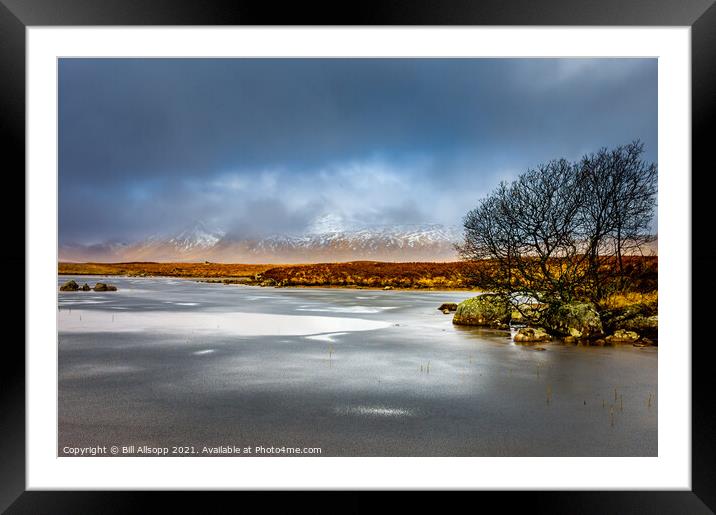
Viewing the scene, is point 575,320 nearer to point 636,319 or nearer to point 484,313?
point 636,319

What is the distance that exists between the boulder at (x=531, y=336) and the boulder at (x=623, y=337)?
872 mm

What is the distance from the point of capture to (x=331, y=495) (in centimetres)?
272

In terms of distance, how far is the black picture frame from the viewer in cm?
262

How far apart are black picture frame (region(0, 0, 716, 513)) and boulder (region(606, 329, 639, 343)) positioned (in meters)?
3.16

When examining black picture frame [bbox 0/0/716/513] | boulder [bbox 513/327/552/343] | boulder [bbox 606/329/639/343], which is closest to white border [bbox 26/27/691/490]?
black picture frame [bbox 0/0/716/513]

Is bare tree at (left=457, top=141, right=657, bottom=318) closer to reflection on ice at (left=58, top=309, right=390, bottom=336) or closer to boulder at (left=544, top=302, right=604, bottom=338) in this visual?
boulder at (left=544, top=302, right=604, bottom=338)

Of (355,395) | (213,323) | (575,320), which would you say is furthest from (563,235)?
(213,323)

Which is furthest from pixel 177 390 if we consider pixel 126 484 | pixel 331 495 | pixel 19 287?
pixel 331 495

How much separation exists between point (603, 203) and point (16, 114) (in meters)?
6.75

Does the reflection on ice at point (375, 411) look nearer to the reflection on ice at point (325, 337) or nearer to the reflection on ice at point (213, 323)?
the reflection on ice at point (325, 337)

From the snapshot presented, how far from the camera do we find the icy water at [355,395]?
314 cm

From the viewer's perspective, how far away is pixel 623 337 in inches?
220

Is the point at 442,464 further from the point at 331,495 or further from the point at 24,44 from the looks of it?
the point at 24,44

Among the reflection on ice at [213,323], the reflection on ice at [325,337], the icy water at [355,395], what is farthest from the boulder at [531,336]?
the reflection on ice at [325,337]
